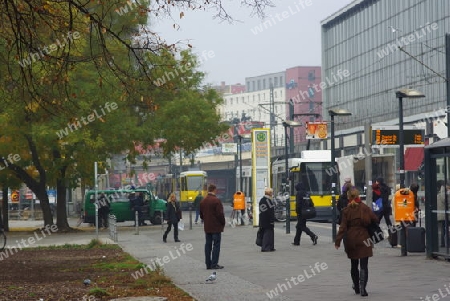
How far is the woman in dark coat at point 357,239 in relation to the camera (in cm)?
1522

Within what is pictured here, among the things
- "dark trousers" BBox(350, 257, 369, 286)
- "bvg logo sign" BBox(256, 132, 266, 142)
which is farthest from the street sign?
"dark trousers" BBox(350, 257, 369, 286)

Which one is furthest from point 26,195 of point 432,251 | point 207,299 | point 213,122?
point 207,299

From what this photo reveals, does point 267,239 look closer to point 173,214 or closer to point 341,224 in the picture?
point 173,214

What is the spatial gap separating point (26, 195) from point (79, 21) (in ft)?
224

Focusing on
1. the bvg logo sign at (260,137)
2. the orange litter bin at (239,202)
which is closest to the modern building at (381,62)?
the orange litter bin at (239,202)

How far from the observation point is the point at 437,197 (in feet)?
69.8

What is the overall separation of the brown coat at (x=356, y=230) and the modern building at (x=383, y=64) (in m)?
54.9

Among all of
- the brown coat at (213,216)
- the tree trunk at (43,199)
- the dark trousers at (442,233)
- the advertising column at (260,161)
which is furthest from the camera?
the tree trunk at (43,199)

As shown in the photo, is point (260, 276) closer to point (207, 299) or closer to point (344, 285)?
point (344, 285)

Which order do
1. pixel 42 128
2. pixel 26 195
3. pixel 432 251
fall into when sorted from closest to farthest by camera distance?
1. pixel 432 251
2. pixel 42 128
3. pixel 26 195

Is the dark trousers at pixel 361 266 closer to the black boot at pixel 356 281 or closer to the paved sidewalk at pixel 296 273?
the black boot at pixel 356 281

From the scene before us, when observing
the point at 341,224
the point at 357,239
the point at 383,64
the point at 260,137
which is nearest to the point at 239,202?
the point at 260,137

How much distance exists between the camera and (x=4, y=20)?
16.8m

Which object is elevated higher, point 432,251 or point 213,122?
point 213,122
